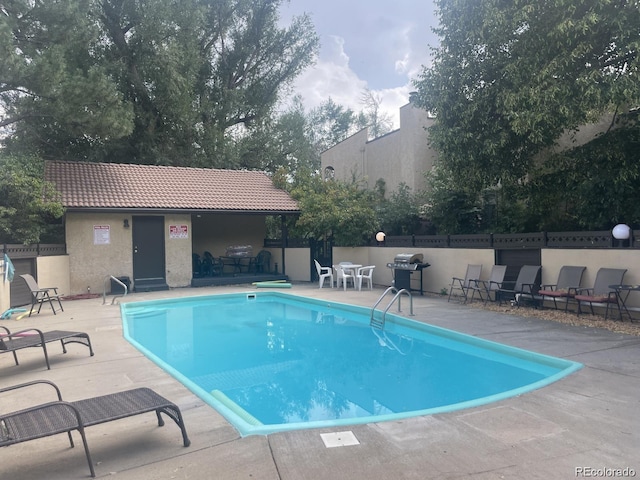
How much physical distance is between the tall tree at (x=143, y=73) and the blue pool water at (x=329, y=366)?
760 cm

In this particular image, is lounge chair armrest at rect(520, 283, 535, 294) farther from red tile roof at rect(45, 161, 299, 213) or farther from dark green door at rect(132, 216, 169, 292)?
dark green door at rect(132, 216, 169, 292)

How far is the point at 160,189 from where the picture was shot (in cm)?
1612

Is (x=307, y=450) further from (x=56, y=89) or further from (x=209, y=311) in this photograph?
(x=56, y=89)

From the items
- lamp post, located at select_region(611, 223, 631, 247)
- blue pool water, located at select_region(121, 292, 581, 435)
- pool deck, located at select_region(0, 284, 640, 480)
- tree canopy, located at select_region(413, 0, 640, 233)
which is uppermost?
tree canopy, located at select_region(413, 0, 640, 233)

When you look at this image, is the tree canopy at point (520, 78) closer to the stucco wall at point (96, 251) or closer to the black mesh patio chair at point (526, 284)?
the black mesh patio chair at point (526, 284)

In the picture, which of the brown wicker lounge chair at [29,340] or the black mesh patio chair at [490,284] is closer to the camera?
the brown wicker lounge chair at [29,340]

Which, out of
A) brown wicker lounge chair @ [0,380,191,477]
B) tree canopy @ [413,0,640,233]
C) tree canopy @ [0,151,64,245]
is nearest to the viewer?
brown wicker lounge chair @ [0,380,191,477]

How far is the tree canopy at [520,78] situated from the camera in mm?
7598

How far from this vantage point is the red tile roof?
14.4 metres

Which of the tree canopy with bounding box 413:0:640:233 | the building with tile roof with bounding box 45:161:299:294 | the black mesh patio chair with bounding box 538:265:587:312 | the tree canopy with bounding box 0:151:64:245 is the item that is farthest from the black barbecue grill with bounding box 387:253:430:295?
the tree canopy with bounding box 0:151:64:245

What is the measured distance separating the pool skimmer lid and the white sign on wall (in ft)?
42.3

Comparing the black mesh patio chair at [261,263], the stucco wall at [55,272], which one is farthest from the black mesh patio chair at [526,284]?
the stucco wall at [55,272]

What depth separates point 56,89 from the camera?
1331cm

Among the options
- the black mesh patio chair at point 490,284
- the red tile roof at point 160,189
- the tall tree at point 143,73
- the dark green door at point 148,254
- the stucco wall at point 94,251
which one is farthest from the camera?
the dark green door at point 148,254
